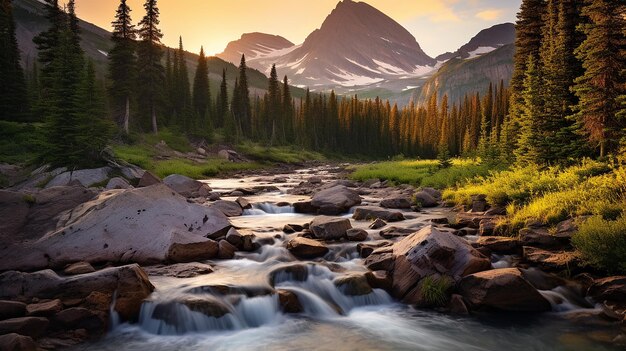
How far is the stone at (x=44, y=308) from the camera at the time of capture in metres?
6.94

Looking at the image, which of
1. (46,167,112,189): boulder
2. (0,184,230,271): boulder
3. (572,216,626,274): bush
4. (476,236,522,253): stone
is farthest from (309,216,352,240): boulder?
(46,167,112,189): boulder

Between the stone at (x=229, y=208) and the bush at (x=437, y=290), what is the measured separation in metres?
11.5

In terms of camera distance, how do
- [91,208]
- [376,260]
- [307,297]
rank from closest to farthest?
[307,297], [376,260], [91,208]

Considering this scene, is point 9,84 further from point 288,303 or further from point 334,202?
point 288,303

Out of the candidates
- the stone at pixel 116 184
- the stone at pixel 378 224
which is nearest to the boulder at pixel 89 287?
the stone at pixel 378 224

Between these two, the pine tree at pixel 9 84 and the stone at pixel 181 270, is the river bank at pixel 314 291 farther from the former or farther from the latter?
the pine tree at pixel 9 84

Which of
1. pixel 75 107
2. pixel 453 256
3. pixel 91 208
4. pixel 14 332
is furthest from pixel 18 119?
pixel 453 256

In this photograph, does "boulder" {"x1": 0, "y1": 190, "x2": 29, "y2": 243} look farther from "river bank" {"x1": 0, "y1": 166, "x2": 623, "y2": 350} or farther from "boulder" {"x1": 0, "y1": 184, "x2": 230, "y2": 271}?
"boulder" {"x1": 0, "y1": 184, "x2": 230, "y2": 271}

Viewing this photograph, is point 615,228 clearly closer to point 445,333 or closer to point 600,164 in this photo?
point 445,333

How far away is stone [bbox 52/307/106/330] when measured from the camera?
7035mm

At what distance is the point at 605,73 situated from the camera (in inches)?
687

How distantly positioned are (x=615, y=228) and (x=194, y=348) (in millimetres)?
9591

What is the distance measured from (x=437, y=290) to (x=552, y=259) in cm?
344

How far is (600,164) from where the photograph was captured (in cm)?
1616
